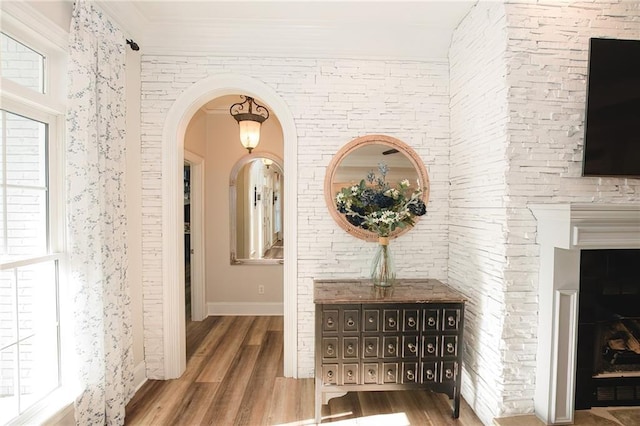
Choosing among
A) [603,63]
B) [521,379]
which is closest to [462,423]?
[521,379]

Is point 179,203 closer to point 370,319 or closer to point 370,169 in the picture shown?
point 370,169

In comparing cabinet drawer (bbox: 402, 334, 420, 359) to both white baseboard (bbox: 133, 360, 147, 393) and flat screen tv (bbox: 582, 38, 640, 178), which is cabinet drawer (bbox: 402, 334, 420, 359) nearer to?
flat screen tv (bbox: 582, 38, 640, 178)

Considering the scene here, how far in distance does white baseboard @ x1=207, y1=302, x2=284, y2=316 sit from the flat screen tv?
139 inches

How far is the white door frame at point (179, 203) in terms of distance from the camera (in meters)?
2.65

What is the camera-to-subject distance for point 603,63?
1.92 m

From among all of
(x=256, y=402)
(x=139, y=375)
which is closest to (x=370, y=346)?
(x=256, y=402)

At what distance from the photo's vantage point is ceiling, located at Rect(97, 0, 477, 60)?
2.32 meters

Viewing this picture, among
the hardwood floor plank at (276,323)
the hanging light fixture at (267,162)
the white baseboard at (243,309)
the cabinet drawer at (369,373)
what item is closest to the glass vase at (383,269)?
the cabinet drawer at (369,373)

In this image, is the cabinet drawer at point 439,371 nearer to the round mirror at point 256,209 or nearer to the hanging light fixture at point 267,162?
the round mirror at point 256,209

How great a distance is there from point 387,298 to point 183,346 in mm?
1867

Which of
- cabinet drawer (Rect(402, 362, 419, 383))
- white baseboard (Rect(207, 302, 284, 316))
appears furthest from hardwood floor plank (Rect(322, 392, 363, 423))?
white baseboard (Rect(207, 302, 284, 316))

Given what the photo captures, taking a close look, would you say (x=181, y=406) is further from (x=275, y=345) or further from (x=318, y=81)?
(x=318, y=81)

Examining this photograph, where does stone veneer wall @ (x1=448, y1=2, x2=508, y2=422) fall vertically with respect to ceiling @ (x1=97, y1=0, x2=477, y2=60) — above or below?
below

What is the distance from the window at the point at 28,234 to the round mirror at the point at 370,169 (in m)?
1.86
